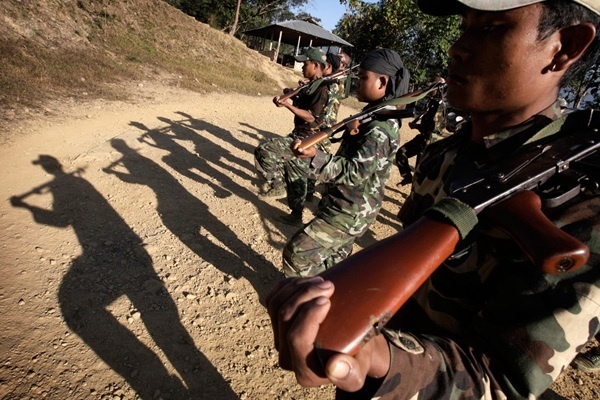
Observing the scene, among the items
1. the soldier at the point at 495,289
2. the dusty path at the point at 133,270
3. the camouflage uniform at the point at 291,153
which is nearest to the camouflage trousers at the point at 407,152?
the dusty path at the point at 133,270

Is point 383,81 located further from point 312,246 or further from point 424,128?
point 424,128

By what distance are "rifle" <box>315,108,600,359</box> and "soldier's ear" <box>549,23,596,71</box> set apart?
16 cm

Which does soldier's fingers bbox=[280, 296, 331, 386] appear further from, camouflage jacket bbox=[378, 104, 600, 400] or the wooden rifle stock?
camouflage jacket bbox=[378, 104, 600, 400]

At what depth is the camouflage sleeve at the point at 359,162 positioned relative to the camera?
234cm

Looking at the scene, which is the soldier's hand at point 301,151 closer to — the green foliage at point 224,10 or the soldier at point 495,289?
the soldier at point 495,289

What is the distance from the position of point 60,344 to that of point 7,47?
29.6 ft

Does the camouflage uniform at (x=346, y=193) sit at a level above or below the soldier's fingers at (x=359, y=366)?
below

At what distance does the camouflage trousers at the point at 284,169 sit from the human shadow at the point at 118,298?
1.80 m

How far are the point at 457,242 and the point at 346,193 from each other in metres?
1.93

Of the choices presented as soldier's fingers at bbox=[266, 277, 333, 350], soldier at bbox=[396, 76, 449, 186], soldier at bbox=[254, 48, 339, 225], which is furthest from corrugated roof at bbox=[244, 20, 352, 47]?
soldier's fingers at bbox=[266, 277, 333, 350]

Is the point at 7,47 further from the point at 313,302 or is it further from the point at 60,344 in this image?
the point at 313,302

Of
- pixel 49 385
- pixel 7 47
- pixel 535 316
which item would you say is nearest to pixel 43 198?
pixel 49 385

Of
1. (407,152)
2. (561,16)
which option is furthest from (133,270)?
(407,152)

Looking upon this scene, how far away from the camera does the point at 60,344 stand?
231 cm
